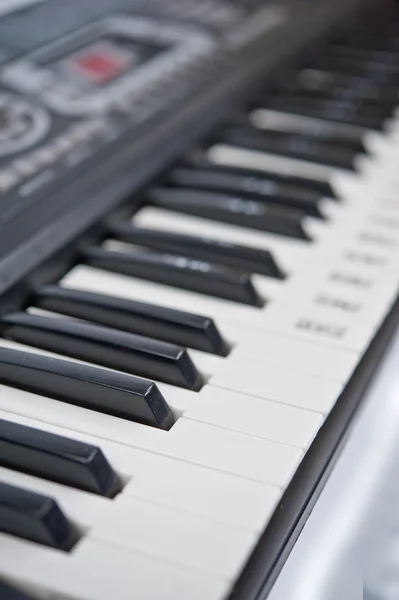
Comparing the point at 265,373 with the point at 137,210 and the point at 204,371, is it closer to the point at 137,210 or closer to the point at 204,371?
the point at 204,371

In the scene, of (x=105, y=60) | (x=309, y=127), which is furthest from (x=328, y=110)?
(x=105, y=60)

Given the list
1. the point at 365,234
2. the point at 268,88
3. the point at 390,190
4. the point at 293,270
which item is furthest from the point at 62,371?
the point at 268,88

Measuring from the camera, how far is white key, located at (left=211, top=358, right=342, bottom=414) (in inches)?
25.9

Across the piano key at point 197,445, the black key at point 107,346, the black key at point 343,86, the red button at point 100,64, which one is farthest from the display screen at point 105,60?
the piano key at point 197,445

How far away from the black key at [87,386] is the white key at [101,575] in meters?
0.12

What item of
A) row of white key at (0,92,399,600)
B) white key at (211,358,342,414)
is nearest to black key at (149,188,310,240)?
row of white key at (0,92,399,600)

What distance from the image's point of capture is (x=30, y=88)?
931 mm

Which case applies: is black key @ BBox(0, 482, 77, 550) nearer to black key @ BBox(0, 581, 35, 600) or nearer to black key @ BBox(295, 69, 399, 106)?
black key @ BBox(0, 581, 35, 600)

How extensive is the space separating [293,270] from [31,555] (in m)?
0.39

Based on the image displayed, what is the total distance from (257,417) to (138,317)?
0.46ft

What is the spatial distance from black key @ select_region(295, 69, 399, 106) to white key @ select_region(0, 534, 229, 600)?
31.4 inches

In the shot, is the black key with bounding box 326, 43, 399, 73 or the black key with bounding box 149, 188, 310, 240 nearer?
the black key with bounding box 149, 188, 310, 240

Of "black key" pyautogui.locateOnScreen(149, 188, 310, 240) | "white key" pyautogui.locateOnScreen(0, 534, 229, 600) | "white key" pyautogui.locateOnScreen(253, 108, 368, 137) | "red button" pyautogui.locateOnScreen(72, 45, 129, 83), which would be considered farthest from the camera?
"white key" pyautogui.locateOnScreen(253, 108, 368, 137)

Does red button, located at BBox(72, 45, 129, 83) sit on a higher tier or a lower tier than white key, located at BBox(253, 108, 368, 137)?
higher
